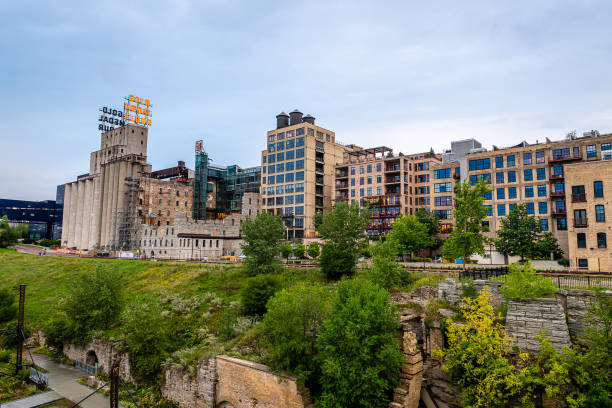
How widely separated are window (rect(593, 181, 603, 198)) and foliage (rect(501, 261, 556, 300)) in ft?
88.1

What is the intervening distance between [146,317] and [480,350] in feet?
78.9

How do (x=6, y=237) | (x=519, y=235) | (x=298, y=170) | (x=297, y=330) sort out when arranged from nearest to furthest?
(x=297, y=330)
(x=519, y=235)
(x=298, y=170)
(x=6, y=237)

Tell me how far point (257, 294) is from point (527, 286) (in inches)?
842

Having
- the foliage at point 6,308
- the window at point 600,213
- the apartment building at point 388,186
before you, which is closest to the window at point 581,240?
the window at point 600,213

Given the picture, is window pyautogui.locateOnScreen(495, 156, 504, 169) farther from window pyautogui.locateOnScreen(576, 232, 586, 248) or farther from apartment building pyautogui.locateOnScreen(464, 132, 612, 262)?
window pyautogui.locateOnScreen(576, 232, 586, 248)

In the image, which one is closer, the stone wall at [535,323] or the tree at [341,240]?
the stone wall at [535,323]

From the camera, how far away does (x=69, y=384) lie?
105 ft

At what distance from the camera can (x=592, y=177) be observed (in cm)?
4088

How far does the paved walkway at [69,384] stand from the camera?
2891cm

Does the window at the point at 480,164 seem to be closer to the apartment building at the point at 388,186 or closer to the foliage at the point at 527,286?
the apartment building at the point at 388,186

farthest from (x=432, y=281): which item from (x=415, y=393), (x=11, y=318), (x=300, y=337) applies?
(x=11, y=318)

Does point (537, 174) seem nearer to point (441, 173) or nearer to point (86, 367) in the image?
point (441, 173)

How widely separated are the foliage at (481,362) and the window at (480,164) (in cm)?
4419

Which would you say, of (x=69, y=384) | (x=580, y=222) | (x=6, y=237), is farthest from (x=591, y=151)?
(x=6, y=237)
